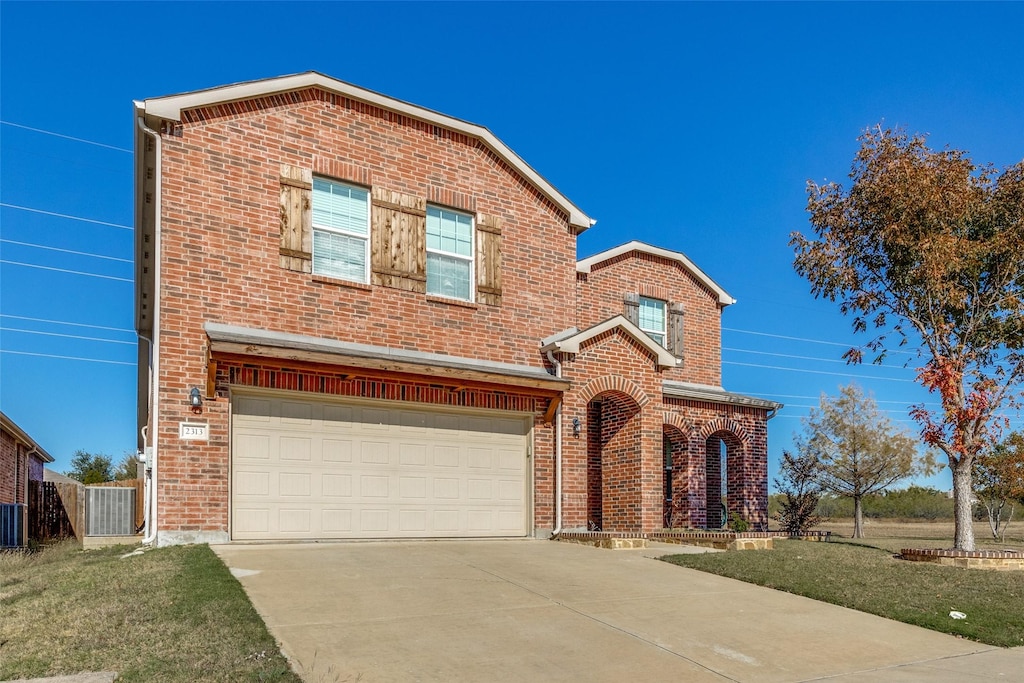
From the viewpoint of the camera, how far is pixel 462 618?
800cm

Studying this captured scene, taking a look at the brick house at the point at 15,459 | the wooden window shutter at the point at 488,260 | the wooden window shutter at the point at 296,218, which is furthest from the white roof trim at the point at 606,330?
the brick house at the point at 15,459

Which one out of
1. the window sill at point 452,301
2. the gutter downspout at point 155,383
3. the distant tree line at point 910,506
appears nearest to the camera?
the gutter downspout at point 155,383

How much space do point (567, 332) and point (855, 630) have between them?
8444mm

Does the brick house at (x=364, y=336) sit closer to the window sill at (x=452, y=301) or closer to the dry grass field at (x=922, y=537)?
the window sill at (x=452, y=301)

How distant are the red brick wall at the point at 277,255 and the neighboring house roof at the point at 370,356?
165 millimetres

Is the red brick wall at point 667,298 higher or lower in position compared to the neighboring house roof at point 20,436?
higher

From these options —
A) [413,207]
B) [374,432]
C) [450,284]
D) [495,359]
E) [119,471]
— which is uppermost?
[413,207]

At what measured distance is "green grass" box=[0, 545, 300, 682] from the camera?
598cm

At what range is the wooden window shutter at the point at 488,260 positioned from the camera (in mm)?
15234

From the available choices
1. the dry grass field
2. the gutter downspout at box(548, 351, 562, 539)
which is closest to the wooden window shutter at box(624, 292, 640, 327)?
the gutter downspout at box(548, 351, 562, 539)

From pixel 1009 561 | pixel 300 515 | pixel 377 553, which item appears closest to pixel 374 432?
pixel 300 515

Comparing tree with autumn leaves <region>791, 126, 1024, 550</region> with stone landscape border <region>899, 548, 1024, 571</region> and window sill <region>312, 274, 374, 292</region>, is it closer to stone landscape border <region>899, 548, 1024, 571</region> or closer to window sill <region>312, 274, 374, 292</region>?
stone landscape border <region>899, 548, 1024, 571</region>

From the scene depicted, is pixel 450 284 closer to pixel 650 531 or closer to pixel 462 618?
pixel 650 531

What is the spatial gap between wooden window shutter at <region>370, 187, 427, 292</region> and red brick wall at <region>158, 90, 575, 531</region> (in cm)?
21
